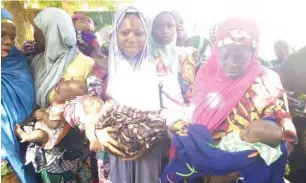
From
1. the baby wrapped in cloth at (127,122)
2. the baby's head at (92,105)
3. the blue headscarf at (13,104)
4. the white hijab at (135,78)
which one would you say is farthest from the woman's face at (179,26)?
the blue headscarf at (13,104)

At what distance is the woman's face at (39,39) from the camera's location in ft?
5.83

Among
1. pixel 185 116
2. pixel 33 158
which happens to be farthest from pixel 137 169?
pixel 33 158

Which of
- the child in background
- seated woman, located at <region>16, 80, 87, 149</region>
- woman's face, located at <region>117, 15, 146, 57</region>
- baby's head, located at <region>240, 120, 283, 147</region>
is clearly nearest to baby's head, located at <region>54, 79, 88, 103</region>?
seated woman, located at <region>16, 80, 87, 149</region>

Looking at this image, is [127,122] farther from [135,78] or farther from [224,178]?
[224,178]

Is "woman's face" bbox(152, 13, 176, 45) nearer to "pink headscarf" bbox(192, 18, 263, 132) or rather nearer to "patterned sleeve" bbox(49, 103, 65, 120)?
"pink headscarf" bbox(192, 18, 263, 132)

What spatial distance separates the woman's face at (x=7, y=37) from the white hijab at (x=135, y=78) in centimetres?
46

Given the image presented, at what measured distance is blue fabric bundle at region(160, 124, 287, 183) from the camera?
136 cm

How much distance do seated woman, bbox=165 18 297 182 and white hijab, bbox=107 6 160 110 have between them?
25 cm

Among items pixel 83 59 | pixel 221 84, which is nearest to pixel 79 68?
pixel 83 59

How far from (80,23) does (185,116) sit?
616 millimetres

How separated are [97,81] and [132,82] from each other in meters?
0.19

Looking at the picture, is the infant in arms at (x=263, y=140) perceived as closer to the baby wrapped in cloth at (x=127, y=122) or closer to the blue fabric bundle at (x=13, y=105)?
the baby wrapped in cloth at (x=127, y=122)

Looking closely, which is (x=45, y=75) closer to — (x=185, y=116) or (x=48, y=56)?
(x=48, y=56)

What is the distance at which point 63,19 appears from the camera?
1.71 metres
